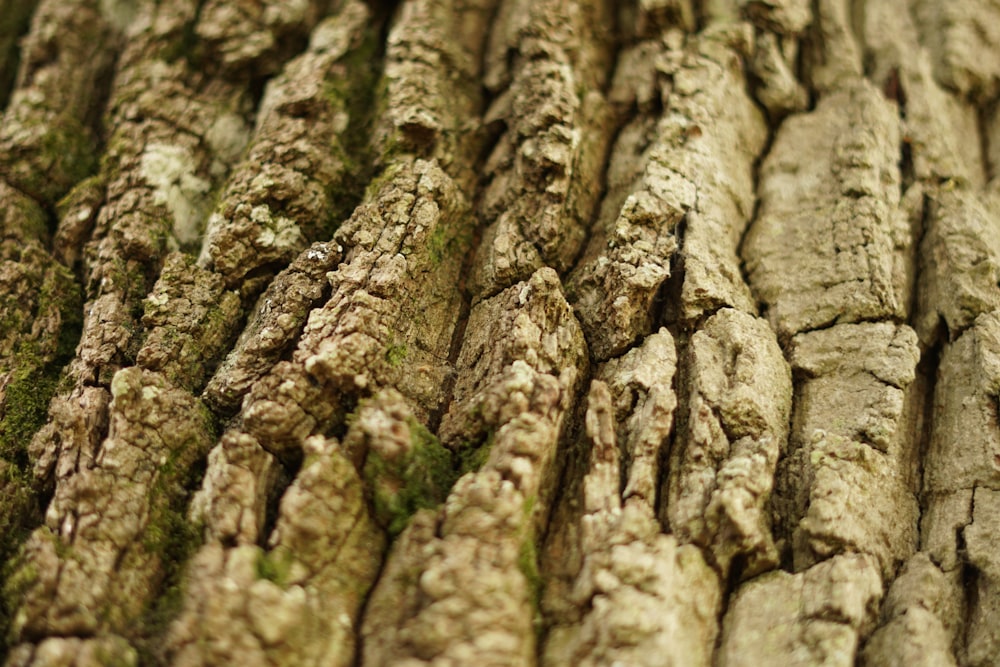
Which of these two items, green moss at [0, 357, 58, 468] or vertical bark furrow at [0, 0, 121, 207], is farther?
vertical bark furrow at [0, 0, 121, 207]

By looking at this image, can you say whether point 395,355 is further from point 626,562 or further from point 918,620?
point 918,620

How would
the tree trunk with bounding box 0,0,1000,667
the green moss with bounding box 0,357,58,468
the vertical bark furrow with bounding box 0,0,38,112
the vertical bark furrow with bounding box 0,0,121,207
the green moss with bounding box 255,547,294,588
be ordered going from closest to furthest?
the green moss with bounding box 255,547,294,588
the tree trunk with bounding box 0,0,1000,667
the green moss with bounding box 0,357,58,468
the vertical bark furrow with bounding box 0,0,121,207
the vertical bark furrow with bounding box 0,0,38,112

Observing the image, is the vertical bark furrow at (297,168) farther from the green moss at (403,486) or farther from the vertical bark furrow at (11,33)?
the vertical bark furrow at (11,33)

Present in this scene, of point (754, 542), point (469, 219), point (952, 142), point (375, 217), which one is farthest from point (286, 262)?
point (952, 142)

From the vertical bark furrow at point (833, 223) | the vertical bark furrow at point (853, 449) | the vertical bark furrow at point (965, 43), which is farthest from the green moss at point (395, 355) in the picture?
the vertical bark furrow at point (965, 43)

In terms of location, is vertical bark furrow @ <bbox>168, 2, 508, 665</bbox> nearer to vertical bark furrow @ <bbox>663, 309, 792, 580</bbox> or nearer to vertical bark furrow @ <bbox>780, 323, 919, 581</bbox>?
vertical bark furrow @ <bbox>663, 309, 792, 580</bbox>

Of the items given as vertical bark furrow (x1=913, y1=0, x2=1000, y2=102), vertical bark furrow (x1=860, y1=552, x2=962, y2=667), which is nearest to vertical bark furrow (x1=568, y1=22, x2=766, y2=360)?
vertical bark furrow (x1=860, y1=552, x2=962, y2=667)

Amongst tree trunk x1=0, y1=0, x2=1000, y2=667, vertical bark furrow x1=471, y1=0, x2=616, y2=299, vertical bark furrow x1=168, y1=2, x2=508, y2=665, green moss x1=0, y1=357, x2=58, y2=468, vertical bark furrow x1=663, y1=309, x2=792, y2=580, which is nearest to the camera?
vertical bark furrow x1=168, y1=2, x2=508, y2=665
